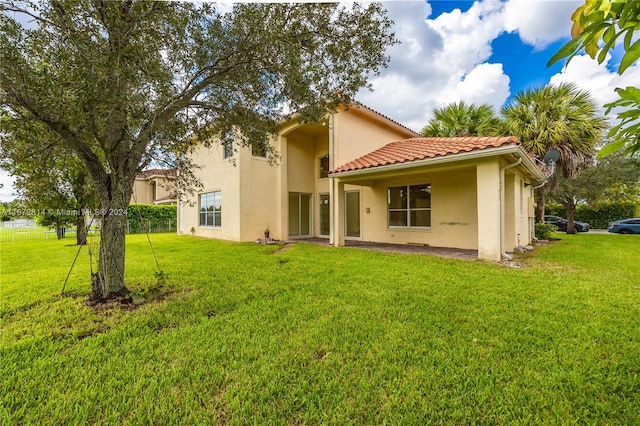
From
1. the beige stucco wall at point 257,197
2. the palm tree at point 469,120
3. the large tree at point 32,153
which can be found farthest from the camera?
the palm tree at point 469,120

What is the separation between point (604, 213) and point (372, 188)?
26.5 meters

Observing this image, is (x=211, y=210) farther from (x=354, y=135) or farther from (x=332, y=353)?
(x=332, y=353)

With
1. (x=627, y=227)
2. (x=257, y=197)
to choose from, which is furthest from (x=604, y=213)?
(x=257, y=197)

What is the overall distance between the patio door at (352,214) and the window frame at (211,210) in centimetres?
677

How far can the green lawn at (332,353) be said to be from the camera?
2381mm

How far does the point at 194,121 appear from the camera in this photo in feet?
21.1

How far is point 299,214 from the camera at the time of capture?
51.0 ft

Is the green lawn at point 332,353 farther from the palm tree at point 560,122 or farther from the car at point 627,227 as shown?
the car at point 627,227

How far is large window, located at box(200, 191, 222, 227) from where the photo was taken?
1516 cm

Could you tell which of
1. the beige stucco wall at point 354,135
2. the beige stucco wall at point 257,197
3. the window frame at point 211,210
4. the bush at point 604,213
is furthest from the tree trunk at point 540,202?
the window frame at point 211,210

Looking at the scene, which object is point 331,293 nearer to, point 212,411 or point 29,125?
point 212,411

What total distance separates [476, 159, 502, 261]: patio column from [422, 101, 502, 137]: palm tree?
29.9ft

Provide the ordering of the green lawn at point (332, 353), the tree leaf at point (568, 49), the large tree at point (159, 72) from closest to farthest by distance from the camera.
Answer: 1. the tree leaf at point (568, 49)
2. the green lawn at point (332, 353)
3. the large tree at point (159, 72)

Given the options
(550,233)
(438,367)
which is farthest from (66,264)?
(550,233)
